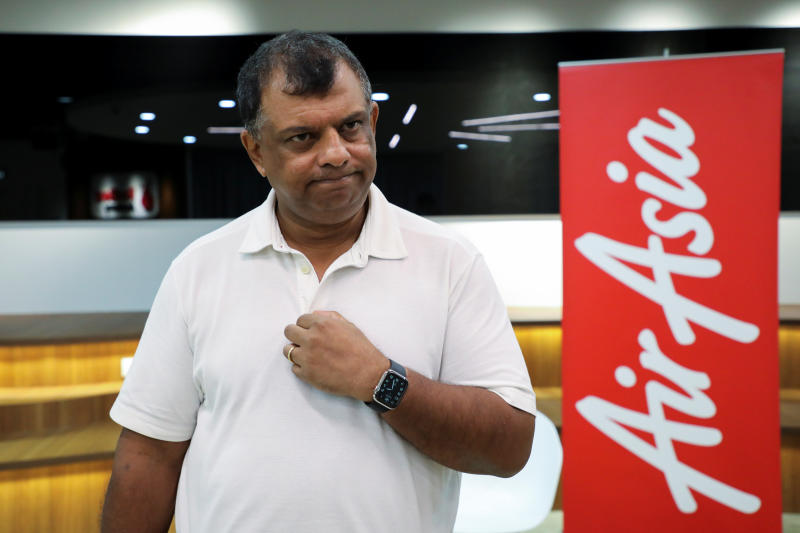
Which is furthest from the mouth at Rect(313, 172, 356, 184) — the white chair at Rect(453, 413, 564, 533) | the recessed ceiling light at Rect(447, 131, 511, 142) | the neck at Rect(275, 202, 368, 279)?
the recessed ceiling light at Rect(447, 131, 511, 142)

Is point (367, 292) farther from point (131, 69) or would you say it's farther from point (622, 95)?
point (131, 69)

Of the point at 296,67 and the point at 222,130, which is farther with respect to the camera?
the point at 222,130

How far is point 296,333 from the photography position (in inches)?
36.5

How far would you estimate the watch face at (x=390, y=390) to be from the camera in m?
0.90

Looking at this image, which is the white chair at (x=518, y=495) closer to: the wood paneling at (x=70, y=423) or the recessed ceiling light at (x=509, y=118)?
the wood paneling at (x=70, y=423)

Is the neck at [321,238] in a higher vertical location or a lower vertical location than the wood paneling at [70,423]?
higher

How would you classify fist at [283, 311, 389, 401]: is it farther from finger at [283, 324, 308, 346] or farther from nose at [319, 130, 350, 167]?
nose at [319, 130, 350, 167]

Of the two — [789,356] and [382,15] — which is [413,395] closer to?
[789,356]

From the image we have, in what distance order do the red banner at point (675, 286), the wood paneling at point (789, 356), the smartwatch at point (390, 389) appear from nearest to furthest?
the smartwatch at point (390, 389) < the red banner at point (675, 286) < the wood paneling at point (789, 356)

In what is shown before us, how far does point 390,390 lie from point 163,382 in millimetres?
374

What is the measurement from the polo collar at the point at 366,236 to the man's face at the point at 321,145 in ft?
0.18

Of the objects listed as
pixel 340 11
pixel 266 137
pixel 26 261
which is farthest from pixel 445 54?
pixel 266 137

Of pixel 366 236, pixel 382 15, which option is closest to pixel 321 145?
pixel 366 236

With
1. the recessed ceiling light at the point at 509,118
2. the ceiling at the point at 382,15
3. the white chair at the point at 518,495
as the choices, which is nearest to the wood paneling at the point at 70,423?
the white chair at the point at 518,495
